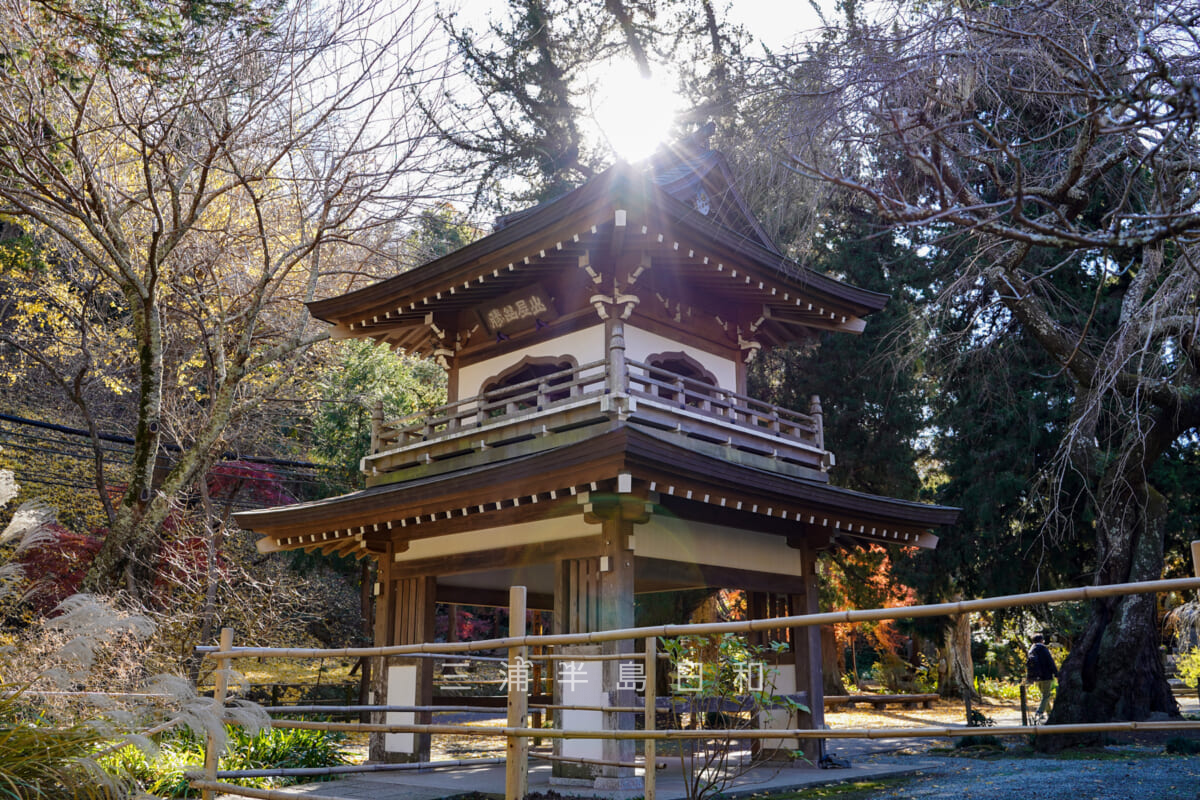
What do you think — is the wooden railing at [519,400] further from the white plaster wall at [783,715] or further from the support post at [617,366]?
the white plaster wall at [783,715]

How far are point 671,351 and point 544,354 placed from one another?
1.69m

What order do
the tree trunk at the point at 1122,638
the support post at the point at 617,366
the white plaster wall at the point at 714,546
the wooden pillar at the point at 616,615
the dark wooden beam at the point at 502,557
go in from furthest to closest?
the tree trunk at the point at 1122,638, the white plaster wall at the point at 714,546, the support post at the point at 617,366, the dark wooden beam at the point at 502,557, the wooden pillar at the point at 616,615

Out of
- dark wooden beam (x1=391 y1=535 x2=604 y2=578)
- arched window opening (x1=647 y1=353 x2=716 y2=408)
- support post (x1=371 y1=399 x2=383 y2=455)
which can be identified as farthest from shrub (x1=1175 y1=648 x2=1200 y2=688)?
support post (x1=371 y1=399 x2=383 y2=455)

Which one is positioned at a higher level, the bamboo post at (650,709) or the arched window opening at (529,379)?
the arched window opening at (529,379)

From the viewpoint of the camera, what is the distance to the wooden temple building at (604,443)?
991cm

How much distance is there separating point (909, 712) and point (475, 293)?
16168 millimetres

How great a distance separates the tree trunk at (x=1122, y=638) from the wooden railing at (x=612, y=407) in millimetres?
4437

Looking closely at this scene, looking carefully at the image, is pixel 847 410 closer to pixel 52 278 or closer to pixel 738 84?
pixel 738 84

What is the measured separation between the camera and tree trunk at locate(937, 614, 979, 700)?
70.2ft

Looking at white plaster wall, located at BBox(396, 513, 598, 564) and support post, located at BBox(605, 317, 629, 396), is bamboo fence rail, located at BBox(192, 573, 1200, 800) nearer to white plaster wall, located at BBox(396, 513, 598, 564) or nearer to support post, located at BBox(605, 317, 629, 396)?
white plaster wall, located at BBox(396, 513, 598, 564)

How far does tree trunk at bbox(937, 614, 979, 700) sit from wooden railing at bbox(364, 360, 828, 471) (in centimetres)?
1085

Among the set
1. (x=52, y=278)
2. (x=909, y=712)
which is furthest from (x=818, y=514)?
(x=52, y=278)

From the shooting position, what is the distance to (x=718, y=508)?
11203 mm

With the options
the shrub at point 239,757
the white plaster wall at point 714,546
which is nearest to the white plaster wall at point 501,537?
the white plaster wall at point 714,546
